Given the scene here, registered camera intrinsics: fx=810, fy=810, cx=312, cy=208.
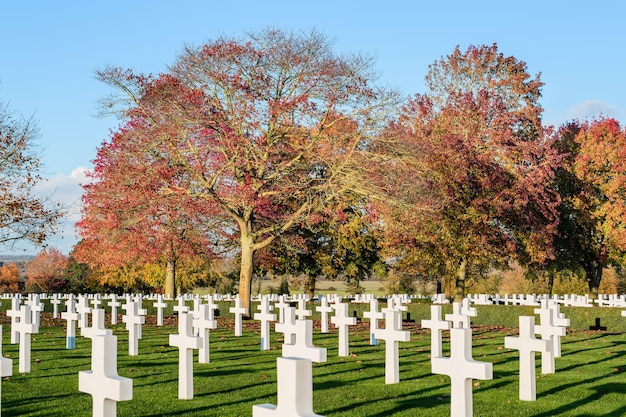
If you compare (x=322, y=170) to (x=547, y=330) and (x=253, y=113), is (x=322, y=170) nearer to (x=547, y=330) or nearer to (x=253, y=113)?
(x=253, y=113)

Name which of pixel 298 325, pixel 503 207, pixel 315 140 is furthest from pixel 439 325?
pixel 503 207

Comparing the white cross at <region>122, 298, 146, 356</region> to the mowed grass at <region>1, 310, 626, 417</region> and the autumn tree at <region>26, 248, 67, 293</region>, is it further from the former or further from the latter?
the autumn tree at <region>26, 248, 67, 293</region>

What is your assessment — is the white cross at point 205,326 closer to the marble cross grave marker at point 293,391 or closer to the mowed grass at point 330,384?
the mowed grass at point 330,384

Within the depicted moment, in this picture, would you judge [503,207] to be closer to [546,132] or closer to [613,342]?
[546,132]

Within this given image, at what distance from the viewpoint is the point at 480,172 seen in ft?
117

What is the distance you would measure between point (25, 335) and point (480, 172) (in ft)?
87.5

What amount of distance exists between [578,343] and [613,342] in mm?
1027

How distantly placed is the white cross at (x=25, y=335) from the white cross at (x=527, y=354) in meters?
6.68

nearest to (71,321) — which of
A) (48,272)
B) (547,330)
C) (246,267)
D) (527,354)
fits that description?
(547,330)

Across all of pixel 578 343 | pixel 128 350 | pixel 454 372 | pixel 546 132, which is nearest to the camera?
pixel 454 372

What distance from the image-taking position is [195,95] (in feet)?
85.8

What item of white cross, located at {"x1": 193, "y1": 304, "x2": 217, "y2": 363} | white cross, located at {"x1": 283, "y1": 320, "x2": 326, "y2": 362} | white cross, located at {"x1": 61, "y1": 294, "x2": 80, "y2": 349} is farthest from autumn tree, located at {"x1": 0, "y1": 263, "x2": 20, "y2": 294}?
white cross, located at {"x1": 283, "y1": 320, "x2": 326, "y2": 362}

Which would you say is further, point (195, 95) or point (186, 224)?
point (186, 224)

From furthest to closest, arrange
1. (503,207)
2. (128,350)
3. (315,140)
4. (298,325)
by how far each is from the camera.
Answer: (503,207) → (315,140) → (128,350) → (298,325)
